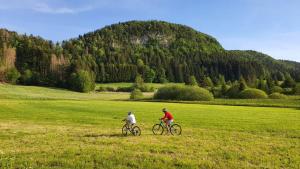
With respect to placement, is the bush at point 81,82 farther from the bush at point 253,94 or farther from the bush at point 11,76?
the bush at point 253,94

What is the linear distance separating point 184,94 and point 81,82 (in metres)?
47.3

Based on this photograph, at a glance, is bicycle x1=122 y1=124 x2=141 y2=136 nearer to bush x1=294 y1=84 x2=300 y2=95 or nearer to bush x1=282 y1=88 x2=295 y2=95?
bush x1=294 y1=84 x2=300 y2=95

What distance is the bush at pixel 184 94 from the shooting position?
3558 inches

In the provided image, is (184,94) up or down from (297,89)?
down

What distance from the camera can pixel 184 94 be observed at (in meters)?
91.6

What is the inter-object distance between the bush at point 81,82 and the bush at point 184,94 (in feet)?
123

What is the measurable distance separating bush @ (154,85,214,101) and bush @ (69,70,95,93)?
1477 inches

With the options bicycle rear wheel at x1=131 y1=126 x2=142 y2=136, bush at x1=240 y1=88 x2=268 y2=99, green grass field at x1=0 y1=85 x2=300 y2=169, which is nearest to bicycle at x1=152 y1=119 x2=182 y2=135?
green grass field at x1=0 y1=85 x2=300 y2=169

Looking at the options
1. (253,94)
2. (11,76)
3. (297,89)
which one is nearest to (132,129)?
(253,94)

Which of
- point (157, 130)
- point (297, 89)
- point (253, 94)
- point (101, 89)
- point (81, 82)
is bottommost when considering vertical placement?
point (157, 130)

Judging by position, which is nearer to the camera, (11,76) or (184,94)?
(184,94)

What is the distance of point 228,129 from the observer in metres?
27.8

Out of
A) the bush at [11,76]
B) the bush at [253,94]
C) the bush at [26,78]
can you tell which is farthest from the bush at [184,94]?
the bush at [26,78]

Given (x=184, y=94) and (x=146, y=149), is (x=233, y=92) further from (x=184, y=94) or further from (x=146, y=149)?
(x=146, y=149)
